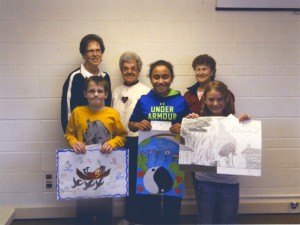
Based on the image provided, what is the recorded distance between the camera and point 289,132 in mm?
3936

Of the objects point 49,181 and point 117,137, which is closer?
point 117,137

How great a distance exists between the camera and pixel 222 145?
278cm

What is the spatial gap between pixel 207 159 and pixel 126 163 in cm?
65

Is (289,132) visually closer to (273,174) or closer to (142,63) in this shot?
(273,174)

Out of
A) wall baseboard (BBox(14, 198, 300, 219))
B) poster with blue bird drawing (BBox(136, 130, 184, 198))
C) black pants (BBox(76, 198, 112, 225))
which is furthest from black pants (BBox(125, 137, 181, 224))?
wall baseboard (BBox(14, 198, 300, 219))

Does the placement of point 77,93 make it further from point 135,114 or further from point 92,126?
point 135,114

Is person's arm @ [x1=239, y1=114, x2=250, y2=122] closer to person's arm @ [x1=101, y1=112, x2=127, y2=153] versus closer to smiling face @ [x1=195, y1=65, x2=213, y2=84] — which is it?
smiling face @ [x1=195, y1=65, x2=213, y2=84]

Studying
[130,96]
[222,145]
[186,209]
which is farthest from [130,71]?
[186,209]

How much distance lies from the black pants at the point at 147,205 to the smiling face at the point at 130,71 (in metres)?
0.50

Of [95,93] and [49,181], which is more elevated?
[95,93]

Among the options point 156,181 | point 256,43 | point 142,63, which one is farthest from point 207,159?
point 256,43

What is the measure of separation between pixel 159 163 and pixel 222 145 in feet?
1.80

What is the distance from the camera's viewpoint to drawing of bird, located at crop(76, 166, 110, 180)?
9.83ft

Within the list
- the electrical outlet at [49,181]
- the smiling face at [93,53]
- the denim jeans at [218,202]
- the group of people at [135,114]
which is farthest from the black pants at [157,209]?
the smiling face at [93,53]
